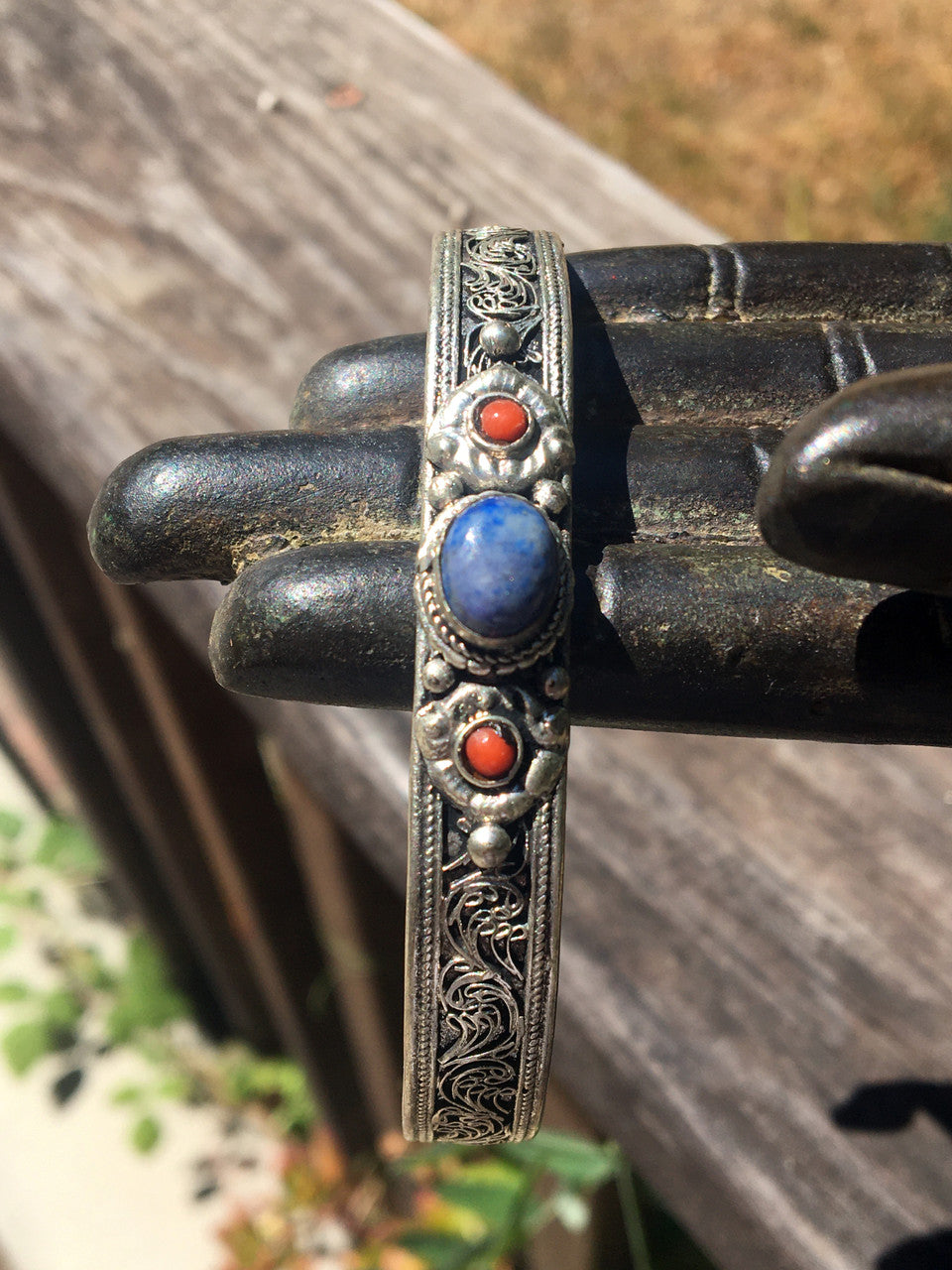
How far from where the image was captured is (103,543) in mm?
793

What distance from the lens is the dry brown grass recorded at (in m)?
3.83

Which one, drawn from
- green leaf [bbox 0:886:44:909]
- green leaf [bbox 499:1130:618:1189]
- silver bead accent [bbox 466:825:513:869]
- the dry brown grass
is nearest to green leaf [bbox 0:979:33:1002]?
green leaf [bbox 0:886:44:909]

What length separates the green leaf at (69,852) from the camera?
2994mm

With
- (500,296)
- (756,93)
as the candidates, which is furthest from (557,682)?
(756,93)

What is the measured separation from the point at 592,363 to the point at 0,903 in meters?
2.66

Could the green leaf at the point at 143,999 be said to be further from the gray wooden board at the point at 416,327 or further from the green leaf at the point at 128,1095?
the gray wooden board at the point at 416,327

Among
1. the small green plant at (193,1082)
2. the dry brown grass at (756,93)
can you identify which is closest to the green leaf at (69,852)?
the small green plant at (193,1082)

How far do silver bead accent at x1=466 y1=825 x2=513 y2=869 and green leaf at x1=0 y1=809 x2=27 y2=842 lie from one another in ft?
8.48

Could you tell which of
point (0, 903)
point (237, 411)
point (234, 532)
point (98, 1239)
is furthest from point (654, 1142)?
point (0, 903)

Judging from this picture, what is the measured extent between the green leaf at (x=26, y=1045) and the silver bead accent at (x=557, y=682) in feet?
8.21

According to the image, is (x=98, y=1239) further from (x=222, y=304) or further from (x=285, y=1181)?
(x=222, y=304)

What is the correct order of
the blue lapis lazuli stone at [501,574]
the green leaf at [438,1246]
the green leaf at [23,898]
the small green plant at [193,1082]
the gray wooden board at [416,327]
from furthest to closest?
the green leaf at [23,898], the small green plant at [193,1082], the green leaf at [438,1246], the gray wooden board at [416,327], the blue lapis lazuli stone at [501,574]

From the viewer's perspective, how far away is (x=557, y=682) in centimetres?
75

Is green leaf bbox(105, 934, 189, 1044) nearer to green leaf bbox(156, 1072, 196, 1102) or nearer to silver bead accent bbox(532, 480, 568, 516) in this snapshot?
green leaf bbox(156, 1072, 196, 1102)
